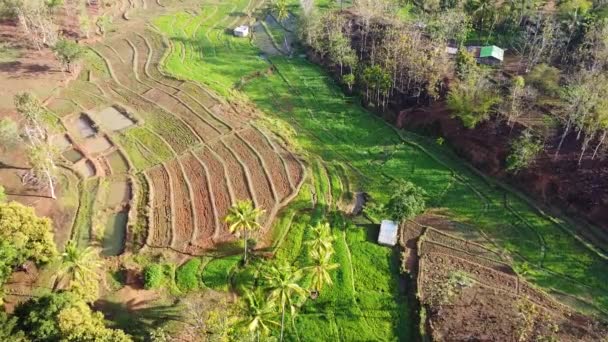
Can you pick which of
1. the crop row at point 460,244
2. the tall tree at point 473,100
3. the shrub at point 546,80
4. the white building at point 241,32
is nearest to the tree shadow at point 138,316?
the crop row at point 460,244

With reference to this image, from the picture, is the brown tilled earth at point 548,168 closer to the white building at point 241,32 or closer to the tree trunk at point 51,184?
the white building at point 241,32

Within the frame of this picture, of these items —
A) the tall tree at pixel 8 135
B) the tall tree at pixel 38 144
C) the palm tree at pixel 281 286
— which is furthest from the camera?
the tall tree at pixel 8 135

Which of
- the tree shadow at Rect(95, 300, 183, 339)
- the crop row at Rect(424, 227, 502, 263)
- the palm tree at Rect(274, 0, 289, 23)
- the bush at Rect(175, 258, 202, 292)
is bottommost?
the tree shadow at Rect(95, 300, 183, 339)

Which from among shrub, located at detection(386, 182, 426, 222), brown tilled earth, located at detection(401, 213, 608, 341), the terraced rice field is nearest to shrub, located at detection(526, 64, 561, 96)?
shrub, located at detection(386, 182, 426, 222)

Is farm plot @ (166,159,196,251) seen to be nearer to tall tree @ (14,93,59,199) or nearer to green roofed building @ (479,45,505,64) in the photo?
tall tree @ (14,93,59,199)

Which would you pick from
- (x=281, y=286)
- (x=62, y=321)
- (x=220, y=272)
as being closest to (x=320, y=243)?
(x=281, y=286)

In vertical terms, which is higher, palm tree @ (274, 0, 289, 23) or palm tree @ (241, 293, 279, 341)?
palm tree @ (274, 0, 289, 23)
